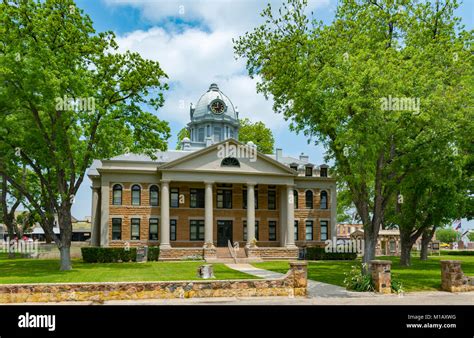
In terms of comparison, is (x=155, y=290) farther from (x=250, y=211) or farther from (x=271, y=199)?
(x=271, y=199)

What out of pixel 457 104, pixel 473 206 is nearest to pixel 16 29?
pixel 457 104

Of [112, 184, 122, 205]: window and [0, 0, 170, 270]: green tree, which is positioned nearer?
[0, 0, 170, 270]: green tree

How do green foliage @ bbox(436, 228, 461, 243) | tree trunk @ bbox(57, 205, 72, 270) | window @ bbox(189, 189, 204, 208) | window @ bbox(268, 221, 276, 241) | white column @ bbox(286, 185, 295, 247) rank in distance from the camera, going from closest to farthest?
1. tree trunk @ bbox(57, 205, 72, 270)
2. white column @ bbox(286, 185, 295, 247)
3. window @ bbox(189, 189, 204, 208)
4. window @ bbox(268, 221, 276, 241)
5. green foliage @ bbox(436, 228, 461, 243)

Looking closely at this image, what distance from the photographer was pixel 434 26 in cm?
2634

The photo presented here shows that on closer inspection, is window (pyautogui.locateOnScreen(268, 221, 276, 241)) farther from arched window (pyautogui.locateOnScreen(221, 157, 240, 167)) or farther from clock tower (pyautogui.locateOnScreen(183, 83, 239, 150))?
clock tower (pyautogui.locateOnScreen(183, 83, 239, 150))

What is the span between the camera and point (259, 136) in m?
62.5

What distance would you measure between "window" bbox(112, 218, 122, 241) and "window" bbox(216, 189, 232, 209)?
9061 mm

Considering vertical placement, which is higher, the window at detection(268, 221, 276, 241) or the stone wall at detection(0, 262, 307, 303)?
the window at detection(268, 221, 276, 241)

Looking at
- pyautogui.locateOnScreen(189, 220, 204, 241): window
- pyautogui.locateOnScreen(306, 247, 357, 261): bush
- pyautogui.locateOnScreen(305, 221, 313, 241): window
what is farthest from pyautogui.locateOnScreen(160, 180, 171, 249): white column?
pyautogui.locateOnScreen(305, 221, 313, 241): window

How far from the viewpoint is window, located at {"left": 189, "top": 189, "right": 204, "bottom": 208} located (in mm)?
43250

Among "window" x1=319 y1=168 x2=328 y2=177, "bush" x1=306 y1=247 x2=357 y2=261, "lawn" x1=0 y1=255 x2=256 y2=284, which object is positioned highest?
"window" x1=319 y1=168 x2=328 y2=177

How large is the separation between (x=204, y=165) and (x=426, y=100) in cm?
2452

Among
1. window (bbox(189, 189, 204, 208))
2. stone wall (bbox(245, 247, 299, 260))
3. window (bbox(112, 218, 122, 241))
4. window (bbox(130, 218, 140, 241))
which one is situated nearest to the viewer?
stone wall (bbox(245, 247, 299, 260))

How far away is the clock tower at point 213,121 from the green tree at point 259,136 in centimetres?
676
